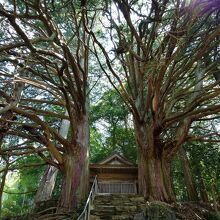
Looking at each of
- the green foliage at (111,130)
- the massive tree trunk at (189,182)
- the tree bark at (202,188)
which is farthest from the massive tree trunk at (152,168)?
the green foliage at (111,130)

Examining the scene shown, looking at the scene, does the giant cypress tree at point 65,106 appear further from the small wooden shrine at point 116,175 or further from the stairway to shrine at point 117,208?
the small wooden shrine at point 116,175

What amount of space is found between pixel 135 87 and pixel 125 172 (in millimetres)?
4719

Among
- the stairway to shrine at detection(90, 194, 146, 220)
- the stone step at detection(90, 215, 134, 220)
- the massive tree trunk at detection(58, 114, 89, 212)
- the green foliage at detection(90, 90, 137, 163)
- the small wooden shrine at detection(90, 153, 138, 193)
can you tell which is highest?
the green foliage at detection(90, 90, 137, 163)

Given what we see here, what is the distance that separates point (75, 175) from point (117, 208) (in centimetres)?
161

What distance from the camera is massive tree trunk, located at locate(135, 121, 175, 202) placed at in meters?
7.57

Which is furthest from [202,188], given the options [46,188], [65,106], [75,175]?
[65,106]

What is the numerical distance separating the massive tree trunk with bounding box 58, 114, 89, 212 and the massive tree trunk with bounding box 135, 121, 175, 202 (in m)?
1.77

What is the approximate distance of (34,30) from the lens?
8516 millimetres

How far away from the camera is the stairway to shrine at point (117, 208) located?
716 centimetres

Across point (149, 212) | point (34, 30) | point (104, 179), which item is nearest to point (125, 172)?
point (104, 179)

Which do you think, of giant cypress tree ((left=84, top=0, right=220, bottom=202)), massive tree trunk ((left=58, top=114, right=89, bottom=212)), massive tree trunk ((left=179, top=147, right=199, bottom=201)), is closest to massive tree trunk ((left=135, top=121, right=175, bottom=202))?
giant cypress tree ((left=84, top=0, right=220, bottom=202))

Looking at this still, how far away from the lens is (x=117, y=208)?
7.71m

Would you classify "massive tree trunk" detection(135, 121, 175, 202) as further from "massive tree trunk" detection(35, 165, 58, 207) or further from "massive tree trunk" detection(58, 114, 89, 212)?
"massive tree trunk" detection(35, 165, 58, 207)

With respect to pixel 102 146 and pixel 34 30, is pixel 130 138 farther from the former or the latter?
pixel 34 30
